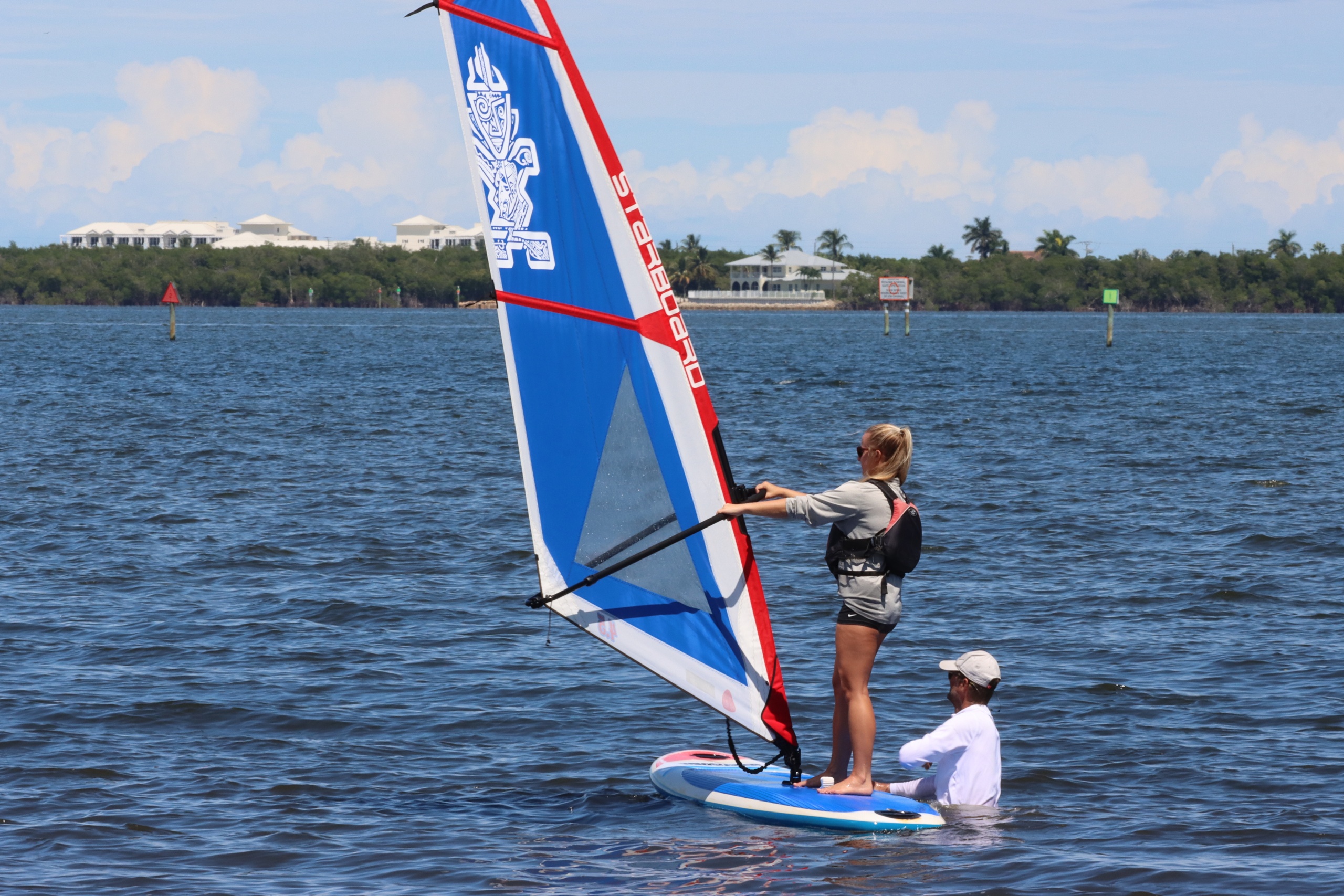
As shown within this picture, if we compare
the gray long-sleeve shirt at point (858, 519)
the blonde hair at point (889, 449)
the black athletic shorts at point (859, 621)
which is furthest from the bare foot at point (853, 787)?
the blonde hair at point (889, 449)

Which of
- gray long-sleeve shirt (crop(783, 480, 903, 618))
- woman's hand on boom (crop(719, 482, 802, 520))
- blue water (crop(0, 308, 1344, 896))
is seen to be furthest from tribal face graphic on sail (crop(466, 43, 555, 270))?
blue water (crop(0, 308, 1344, 896))

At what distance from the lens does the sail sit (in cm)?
812

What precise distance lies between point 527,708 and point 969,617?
5583mm

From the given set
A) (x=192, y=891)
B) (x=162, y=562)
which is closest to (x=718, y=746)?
(x=192, y=891)

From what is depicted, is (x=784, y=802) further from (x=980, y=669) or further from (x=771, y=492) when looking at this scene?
(x=771, y=492)

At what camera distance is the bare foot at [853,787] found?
28.7 ft

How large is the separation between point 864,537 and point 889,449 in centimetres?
49

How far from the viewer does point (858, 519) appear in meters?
7.88

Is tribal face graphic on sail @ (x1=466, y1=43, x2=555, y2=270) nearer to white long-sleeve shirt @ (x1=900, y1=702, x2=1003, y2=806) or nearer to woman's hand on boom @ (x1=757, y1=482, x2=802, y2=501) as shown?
woman's hand on boom @ (x1=757, y1=482, x2=802, y2=501)

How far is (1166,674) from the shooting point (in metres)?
13.3

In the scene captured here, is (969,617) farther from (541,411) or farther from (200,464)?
(200,464)

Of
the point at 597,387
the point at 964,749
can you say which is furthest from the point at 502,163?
the point at 964,749

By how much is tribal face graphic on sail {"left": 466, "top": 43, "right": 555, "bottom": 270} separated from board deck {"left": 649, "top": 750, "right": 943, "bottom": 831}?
3.47 metres

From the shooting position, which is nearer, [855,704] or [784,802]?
[855,704]
